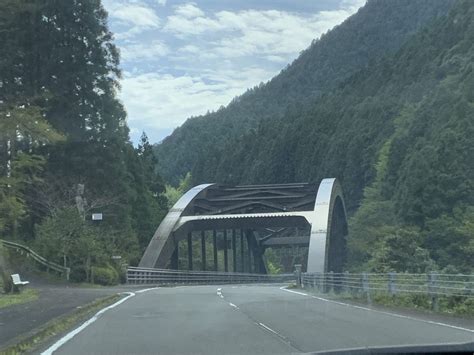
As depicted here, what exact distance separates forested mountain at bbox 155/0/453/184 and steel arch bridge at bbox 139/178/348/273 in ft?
235

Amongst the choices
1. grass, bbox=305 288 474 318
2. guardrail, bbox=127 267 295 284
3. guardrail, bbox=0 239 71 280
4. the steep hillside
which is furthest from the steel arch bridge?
grass, bbox=305 288 474 318

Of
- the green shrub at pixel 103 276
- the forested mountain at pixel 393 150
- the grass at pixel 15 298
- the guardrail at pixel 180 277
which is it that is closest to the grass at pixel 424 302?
the grass at pixel 15 298

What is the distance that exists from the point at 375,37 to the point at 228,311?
16892 cm

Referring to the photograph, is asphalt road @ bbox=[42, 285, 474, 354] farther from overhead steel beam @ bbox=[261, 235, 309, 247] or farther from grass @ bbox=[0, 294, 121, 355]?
overhead steel beam @ bbox=[261, 235, 309, 247]

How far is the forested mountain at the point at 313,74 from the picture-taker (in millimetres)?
142125

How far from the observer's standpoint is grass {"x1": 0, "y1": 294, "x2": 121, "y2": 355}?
31.7 feet

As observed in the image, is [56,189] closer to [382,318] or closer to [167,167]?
[382,318]

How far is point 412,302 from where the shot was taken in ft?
62.5

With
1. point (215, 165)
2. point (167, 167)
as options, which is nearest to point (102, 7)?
point (215, 165)

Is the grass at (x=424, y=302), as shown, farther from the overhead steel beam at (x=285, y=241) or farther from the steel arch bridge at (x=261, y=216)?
the overhead steel beam at (x=285, y=241)

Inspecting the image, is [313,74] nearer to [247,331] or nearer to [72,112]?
[72,112]

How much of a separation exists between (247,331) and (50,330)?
3.40 m

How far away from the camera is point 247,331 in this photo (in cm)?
1180

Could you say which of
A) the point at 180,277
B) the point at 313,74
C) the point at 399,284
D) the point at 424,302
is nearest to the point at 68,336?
the point at 424,302
